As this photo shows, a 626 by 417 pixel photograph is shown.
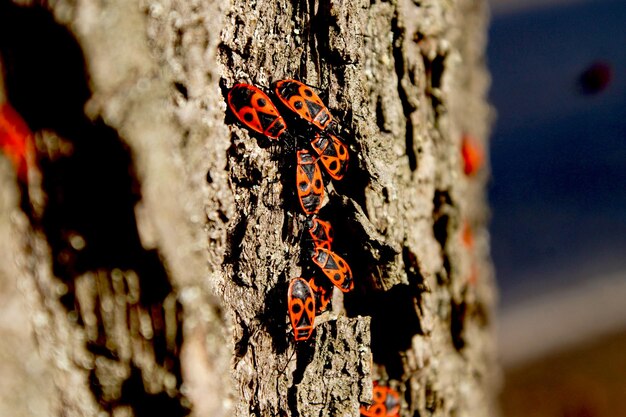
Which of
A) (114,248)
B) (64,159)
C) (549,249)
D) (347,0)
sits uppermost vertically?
(549,249)

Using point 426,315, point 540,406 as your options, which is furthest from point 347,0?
point 540,406

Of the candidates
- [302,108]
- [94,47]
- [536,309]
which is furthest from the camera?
[536,309]

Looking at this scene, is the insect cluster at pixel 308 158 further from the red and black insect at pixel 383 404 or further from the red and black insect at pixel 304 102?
the red and black insect at pixel 383 404

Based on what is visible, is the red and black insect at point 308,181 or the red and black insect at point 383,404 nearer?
the red and black insect at point 308,181

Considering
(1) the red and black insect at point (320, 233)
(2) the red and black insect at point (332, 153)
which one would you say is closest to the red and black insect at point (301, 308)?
(1) the red and black insect at point (320, 233)

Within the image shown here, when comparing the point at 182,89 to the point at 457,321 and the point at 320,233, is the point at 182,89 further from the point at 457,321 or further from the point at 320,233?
the point at 457,321

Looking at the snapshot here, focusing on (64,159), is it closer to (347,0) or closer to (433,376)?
(347,0)

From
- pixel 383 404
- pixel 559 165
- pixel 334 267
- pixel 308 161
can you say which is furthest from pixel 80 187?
pixel 559 165

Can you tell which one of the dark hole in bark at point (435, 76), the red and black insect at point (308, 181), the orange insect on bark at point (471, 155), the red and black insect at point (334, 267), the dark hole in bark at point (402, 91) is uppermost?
the orange insect on bark at point (471, 155)
